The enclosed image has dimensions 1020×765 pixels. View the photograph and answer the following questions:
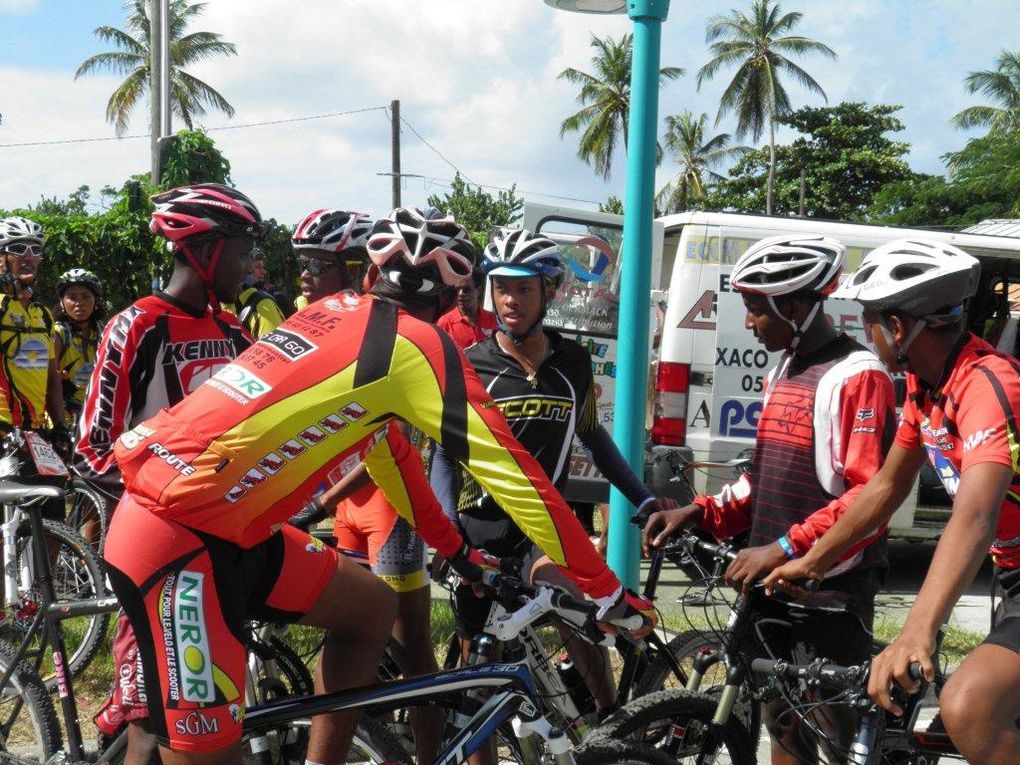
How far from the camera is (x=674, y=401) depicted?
7773 millimetres

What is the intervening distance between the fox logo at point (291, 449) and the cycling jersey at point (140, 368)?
1137 mm

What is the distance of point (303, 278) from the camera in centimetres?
509

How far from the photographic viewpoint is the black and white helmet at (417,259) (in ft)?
9.42

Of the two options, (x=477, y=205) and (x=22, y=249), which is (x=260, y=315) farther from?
(x=477, y=205)

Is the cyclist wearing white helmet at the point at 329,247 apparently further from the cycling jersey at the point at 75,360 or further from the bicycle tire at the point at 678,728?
the cycling jersey at the point at 75,360

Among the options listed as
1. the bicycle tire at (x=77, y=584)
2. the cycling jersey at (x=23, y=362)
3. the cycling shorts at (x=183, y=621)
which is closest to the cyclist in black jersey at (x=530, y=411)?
the cycling shorts at (x=183, y=621)

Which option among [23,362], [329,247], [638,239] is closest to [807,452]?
[638,239]

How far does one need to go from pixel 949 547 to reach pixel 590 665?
1599 mm

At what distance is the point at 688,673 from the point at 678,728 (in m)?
1.03

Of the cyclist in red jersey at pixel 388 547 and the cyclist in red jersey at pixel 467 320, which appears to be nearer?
the cyclist in red jersey at pixel 388 547

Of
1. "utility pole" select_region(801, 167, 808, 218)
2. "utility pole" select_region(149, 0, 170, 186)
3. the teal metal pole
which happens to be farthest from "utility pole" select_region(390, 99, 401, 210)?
the teal metal pole

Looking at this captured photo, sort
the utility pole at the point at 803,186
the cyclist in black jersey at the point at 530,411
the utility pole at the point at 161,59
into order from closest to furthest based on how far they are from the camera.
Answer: the cyclist in black jersey at the point at 530,411, the utility pole at the point at 161,59, the utility pole at the point at 803,186

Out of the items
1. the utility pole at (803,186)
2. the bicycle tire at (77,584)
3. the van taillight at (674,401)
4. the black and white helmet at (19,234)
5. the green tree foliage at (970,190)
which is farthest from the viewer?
the utility pole at (803,186)

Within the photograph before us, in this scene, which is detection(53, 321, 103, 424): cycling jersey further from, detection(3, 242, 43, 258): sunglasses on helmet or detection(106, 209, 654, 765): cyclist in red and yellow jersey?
detection(106, 209, 654, 765): cyclist in red and yellow jersey
